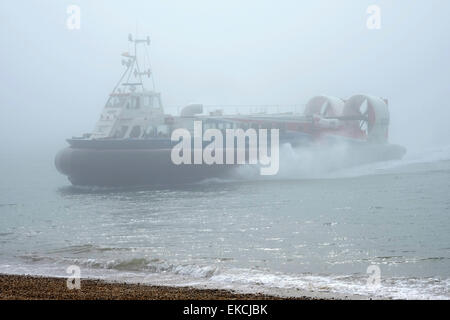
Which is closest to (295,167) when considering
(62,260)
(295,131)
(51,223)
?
(295,131)

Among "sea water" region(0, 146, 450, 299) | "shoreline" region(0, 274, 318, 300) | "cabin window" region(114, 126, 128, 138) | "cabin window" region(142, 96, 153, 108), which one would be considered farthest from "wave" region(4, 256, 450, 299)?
"cabin window" region(142, 96, 153, 108)

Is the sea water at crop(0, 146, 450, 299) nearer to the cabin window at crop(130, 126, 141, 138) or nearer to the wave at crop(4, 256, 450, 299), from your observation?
the wave at crop(4, 256, 450, 299)

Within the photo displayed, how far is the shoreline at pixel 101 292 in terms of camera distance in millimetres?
7703

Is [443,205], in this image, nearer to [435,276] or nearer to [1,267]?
[435,276]

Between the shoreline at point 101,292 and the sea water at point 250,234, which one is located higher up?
the shoreline at point 101,292

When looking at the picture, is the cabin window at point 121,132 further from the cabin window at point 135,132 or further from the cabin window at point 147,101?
the cabin window at point 147,101

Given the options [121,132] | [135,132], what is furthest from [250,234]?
[121,132]

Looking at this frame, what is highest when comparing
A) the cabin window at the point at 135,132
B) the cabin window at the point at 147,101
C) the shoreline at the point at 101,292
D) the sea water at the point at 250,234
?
the cabin window at the point at 147,101

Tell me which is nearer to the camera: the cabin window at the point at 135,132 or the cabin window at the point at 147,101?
the cabin window at the point at 135,132

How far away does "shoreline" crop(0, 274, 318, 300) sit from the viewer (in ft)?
25.3

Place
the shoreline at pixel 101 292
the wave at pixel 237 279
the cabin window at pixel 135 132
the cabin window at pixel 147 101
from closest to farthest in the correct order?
the shoreline at pixel 101 292, the wave at pixel 237 279, the cabin window at pixel 135 132, the cabin window at pixel 147 101

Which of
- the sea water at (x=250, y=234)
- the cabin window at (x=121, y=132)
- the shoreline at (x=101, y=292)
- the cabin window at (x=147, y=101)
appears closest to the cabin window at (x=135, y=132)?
the cabin window at (x=121, y=132)

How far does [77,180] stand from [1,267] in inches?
387
